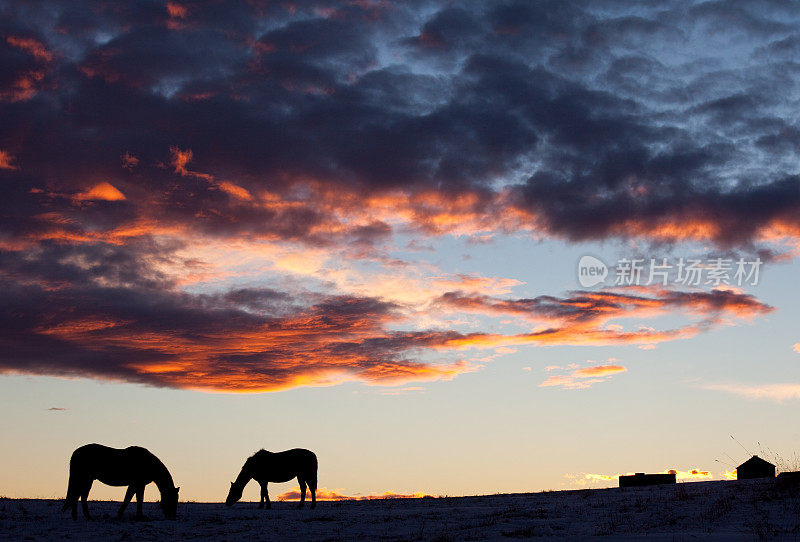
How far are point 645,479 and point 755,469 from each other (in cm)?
944

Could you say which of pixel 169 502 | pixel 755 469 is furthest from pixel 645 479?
pixel 169 502

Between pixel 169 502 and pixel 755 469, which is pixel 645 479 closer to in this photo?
pixel 755 469

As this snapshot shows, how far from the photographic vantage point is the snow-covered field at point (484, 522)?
2273cm

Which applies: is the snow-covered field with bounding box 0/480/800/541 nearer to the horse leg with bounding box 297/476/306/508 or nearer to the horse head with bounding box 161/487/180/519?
the horse head with bounding box 161/487/180/519

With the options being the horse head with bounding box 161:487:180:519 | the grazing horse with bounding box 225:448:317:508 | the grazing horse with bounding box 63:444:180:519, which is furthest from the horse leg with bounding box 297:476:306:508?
the grazing horse with bounding box 63:444:180:519

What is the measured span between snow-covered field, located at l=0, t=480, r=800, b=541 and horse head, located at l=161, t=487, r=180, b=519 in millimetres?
413

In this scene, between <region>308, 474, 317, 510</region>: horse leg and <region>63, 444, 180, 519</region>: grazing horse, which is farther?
<region>308, 474, 317, 510</region>: horse leg

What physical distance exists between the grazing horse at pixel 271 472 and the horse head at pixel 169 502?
6.77 metres

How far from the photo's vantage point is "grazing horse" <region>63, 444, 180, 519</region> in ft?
93.1

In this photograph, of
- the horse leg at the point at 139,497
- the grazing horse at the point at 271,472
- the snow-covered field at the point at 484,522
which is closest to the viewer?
the snow-covered field at the point at 484,522

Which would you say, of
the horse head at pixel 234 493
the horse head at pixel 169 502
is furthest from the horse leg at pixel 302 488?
the horse head at pixel 169 502

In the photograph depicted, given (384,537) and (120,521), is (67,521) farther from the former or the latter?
(384,537)

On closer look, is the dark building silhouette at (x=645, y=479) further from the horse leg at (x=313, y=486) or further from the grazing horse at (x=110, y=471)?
the grazing horse at (x=110, y=471)

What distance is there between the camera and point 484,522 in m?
26.6
